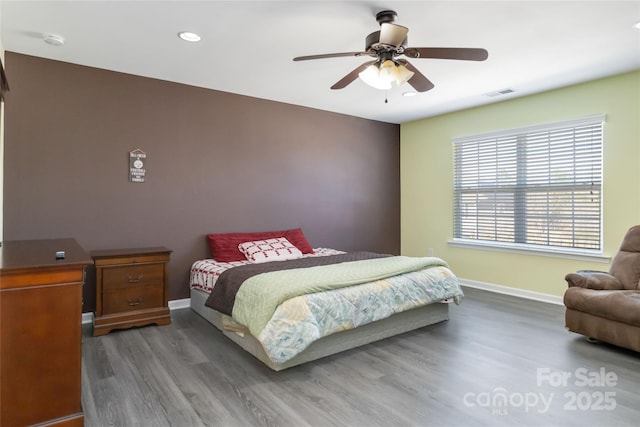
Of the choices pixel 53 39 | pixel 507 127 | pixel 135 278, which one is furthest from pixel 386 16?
pixel 135 278

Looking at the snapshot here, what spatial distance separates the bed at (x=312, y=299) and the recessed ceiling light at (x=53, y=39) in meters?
2.34

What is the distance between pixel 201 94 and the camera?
434 cm

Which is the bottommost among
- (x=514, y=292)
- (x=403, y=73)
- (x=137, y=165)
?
(x=514, y=292)

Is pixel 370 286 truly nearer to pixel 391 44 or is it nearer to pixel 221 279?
pixel 221 279

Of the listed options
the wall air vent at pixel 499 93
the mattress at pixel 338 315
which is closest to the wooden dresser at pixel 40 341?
the mattress at pixel 338 315

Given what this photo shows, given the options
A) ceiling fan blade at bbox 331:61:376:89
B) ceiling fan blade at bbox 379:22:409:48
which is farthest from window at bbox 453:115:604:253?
ceiling fan blade at bbox 379:22:409:48

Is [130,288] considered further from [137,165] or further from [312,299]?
[312,299]

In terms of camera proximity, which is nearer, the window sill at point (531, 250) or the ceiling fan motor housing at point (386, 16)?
the ceiling fan motor housing at point (386, 16)

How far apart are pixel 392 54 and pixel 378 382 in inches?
90.3

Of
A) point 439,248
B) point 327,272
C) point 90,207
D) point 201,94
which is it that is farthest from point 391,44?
point 439,248

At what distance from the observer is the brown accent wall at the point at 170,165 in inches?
136

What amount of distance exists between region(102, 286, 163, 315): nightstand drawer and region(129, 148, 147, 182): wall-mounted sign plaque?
3.87 feet

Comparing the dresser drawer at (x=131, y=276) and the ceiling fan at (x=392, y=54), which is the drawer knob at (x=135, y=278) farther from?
the ceiling fan at (x=392, y=54)

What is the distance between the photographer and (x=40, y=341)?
1840 millimetres
